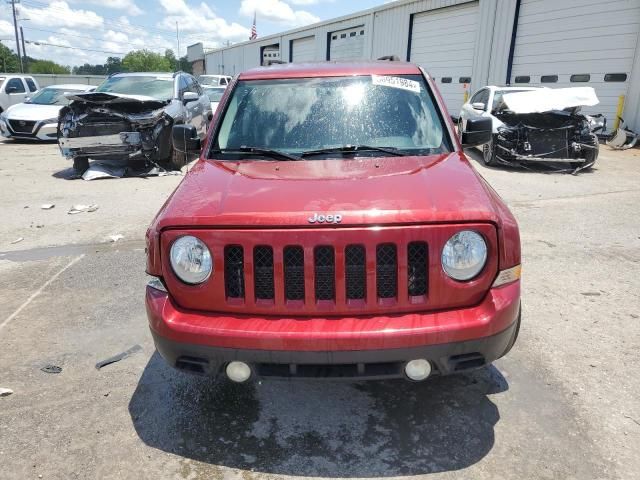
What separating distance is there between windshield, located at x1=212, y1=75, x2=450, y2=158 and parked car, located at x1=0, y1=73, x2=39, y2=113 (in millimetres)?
17758

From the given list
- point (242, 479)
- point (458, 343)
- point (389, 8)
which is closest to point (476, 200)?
point (458, 343)

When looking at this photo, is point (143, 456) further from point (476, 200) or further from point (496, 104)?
point (496, 104)

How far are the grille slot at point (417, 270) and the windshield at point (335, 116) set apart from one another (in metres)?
1.03

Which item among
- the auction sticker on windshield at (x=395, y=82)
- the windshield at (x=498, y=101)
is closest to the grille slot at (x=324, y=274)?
the auction sticker on windshield at (x=395, y=82)

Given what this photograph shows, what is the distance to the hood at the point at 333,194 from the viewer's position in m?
2.22

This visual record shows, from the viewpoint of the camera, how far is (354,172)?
2744 millimetres

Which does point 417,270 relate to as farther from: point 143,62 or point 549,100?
point 143,62

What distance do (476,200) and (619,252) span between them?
12.5 feet

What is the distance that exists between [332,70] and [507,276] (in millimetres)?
2088

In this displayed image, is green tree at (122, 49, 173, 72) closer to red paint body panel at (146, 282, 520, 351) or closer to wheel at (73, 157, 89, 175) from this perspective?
wheel at (73, 157, 89, 175)

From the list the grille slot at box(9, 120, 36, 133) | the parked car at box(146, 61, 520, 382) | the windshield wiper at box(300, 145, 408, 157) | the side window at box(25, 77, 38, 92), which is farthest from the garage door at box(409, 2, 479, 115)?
the parked car at box(146, 61, 520, 382)

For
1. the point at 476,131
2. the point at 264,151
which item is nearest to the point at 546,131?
the point at 476,131

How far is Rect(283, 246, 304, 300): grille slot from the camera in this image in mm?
2232

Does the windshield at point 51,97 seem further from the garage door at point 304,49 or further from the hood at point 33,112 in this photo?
the garage door at point 304,49
